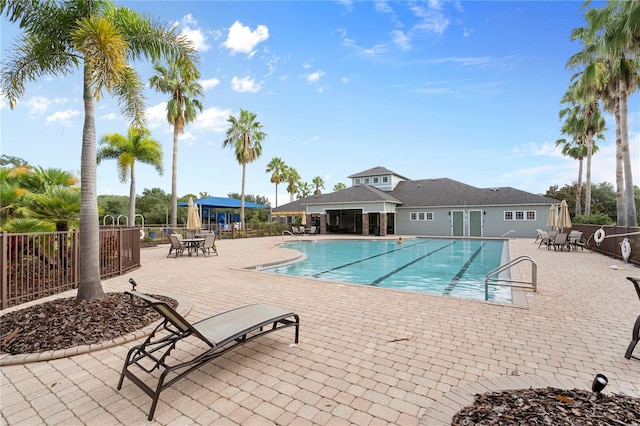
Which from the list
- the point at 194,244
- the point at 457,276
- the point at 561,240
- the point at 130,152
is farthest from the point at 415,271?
the point at 130,152

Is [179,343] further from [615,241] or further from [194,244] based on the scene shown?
[615,241]

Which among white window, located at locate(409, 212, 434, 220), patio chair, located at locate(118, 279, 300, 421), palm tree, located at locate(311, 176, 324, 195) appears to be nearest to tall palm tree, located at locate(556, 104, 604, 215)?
white window, located at locate(409, 212, 434, 220)

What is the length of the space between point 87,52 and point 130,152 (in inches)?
737

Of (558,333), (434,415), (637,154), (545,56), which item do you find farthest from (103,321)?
(637,154)

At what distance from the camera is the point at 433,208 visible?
27938 mm

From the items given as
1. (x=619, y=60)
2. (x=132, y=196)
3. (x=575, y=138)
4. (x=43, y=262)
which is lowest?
(x=43, y=262)

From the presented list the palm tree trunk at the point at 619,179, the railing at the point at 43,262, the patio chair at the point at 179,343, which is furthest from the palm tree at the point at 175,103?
the palm tree trunk at the point at 619,179

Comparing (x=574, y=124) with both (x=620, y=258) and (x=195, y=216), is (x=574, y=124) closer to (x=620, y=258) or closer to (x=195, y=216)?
(x=620, y=258)

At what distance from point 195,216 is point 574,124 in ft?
100

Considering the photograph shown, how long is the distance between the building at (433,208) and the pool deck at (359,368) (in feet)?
72.5

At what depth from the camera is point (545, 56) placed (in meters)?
15.4

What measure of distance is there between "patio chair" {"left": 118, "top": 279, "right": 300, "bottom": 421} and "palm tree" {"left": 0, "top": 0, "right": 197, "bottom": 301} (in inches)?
92.0

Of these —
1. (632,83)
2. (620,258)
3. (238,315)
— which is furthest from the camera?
(632,83)

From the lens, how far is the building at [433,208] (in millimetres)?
25000
